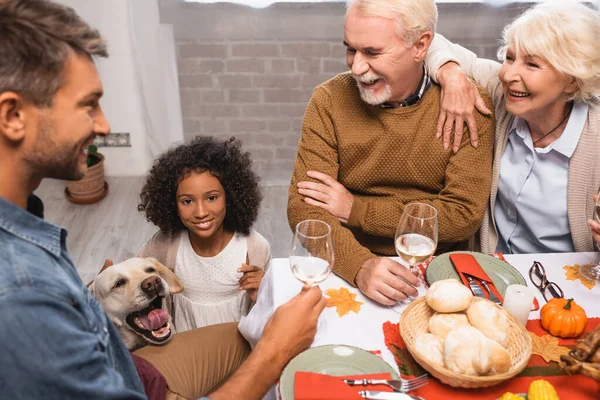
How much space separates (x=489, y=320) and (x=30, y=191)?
0.89 m

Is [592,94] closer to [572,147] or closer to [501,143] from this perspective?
[572,147]

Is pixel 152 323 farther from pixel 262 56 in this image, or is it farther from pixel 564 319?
pixel 262 56

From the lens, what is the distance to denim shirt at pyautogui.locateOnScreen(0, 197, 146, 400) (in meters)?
0.76

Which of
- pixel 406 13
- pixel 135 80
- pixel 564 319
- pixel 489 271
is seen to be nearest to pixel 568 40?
pixel 406 13

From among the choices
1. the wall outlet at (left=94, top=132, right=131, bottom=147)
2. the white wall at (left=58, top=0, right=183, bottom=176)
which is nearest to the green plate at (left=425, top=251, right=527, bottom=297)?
the white wall at (left=58, top=0, right=183, bottom=176)

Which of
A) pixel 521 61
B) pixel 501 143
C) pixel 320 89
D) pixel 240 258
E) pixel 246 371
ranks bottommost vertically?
pixel 240 258

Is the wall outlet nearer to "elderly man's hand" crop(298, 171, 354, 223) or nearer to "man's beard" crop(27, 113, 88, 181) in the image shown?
"elderly man's hand" crop(298, 171, 354, 223)

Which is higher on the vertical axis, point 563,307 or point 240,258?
point 563,307

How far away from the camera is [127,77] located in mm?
3324

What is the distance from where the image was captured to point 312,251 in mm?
1178

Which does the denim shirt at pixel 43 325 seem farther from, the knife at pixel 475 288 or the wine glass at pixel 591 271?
the wine glass at pixel 591 271

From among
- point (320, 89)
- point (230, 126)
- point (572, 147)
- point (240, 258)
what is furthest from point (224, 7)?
point (572, 147)

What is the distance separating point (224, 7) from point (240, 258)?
1.74 meters

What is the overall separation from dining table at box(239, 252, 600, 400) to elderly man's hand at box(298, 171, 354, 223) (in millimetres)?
310
